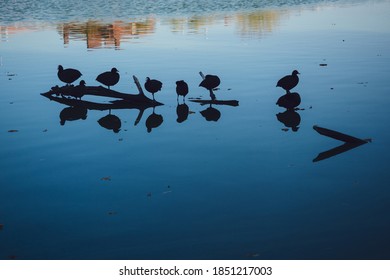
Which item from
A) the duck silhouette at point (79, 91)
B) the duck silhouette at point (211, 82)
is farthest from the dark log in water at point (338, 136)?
the duck silhouette at point (79, 91)

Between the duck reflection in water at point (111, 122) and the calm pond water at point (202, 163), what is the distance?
231 millimetres

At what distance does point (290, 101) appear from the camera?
1617cm

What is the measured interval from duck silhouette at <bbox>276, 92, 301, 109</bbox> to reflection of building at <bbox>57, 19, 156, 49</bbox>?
1422 cm

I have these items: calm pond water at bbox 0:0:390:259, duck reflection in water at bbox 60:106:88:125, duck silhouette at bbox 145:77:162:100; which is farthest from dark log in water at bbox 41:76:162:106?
duck reflection in water at bbox 60:106:88:125

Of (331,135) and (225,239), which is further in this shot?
(331,135)

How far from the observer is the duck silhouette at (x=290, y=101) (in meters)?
16.1

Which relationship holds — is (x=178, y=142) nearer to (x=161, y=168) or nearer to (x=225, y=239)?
(x=161, y=168)

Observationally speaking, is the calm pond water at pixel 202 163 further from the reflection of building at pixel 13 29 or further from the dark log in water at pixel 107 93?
the reflection of building at pixel 13 29

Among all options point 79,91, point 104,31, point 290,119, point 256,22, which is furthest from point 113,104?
point 256,22

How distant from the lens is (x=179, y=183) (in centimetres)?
1044

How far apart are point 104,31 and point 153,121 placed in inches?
818

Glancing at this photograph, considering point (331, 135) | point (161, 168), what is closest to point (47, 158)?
point (161, 168)

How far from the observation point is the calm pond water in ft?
27.2
